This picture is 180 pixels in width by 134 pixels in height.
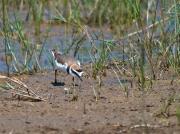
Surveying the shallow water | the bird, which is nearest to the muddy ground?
the bird

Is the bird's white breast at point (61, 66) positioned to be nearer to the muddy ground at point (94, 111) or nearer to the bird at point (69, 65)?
the bird at point (69, 65)

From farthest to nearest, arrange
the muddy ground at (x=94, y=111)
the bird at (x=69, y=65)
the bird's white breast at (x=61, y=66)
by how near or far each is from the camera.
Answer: the bird's white breast at (x=61, y=66), the bird at (x=69, y=65), the muddy ground at (x=94, y=111)

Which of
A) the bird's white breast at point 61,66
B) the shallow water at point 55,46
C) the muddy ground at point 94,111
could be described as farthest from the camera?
the shallow water at point 55,46

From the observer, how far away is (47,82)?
7.81m

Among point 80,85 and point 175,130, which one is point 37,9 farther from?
point 175,130

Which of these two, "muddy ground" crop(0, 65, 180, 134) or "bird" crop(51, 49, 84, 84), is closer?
"muddy ground" crop(0, 65, 180, 134)

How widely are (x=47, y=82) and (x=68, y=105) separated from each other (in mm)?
1478

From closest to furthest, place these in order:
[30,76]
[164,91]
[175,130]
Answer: [175,130], [164,91], [30,76]

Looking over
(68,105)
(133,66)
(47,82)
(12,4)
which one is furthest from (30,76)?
(12,4)

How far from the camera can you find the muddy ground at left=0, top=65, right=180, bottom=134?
5488mm

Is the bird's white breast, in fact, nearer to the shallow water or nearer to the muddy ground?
the muddy ground

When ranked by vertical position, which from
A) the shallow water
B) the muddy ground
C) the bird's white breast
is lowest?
the muddy ground

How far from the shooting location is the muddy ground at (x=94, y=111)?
549cm

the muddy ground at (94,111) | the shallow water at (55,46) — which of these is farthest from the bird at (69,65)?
the shallow water at (55,46)
